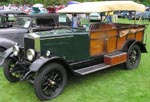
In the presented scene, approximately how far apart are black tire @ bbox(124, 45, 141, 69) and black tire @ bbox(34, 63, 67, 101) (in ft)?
7.98

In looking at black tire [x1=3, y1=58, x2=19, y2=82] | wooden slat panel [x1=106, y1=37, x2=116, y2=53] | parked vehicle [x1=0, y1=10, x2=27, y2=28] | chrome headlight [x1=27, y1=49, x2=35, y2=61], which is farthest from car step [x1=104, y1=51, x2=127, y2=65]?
parked vehicle [x1=0, y1=10, x2=27, y2=28]

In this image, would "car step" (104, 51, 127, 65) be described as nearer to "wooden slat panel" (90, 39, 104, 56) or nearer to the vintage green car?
the vintage green car

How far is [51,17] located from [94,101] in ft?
14.9

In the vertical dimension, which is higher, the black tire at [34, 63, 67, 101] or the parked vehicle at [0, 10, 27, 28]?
the parked vehicle at [0, 10, 27, 28]

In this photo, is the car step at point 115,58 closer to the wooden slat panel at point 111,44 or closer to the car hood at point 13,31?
the wooden slat panel at point 111,44

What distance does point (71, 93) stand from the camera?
500 centimetres

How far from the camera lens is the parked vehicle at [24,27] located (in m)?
7.34

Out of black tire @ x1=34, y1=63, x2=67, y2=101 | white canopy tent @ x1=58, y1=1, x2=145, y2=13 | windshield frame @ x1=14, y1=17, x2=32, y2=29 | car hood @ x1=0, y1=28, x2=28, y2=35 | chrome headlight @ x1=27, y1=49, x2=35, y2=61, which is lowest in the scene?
black tire @ x1=34, y1=63, x2=67, y2=101

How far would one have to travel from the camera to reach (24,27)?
7.77 metres

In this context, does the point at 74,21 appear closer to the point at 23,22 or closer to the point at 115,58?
the point at 115,58

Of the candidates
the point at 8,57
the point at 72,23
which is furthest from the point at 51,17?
the point at 8,57

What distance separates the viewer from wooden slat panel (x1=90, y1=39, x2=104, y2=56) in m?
5.77

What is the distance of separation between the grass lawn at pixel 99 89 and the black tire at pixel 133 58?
9.0 inches

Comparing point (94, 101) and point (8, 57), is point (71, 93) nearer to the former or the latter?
point (94, 101)
